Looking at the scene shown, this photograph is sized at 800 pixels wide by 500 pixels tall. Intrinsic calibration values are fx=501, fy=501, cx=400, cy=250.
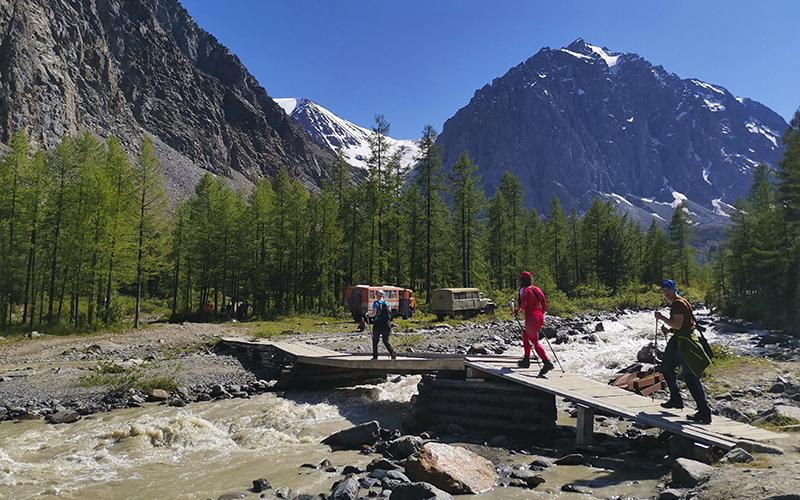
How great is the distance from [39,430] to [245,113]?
19957 centimetres

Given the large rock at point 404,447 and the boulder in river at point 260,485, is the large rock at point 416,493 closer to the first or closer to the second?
the boulder in river at point 260,485

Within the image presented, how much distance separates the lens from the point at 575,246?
79.6 meters

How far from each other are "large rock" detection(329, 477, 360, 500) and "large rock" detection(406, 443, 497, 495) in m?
0.99

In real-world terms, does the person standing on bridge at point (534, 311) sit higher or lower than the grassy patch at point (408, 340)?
higher

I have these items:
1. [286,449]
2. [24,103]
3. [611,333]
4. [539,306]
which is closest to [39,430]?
[286,449]

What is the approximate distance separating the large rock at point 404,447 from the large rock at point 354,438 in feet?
2.97

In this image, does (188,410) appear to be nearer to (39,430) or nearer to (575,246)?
(39,430)

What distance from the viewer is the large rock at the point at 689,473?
7129 millimetres

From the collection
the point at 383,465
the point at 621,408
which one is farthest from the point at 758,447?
the point at 383,465

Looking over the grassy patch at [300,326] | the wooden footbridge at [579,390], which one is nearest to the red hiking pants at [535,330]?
the wooden footbridge at [579,390]

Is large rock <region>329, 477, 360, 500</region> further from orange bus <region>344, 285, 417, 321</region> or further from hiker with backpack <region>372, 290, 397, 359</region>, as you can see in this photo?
orange bus <region>344, 285, 417, 321</region>

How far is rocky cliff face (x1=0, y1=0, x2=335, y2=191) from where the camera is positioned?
91.9m

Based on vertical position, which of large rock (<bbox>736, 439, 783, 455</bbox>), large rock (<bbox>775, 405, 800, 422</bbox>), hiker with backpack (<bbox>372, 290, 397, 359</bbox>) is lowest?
large rock (<bbox>775, 405, 800, 422</bbox>)

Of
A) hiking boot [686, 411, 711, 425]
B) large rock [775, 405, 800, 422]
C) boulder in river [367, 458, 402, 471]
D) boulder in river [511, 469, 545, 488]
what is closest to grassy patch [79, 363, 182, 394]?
boulder in river [367, 458, 402, 471]
